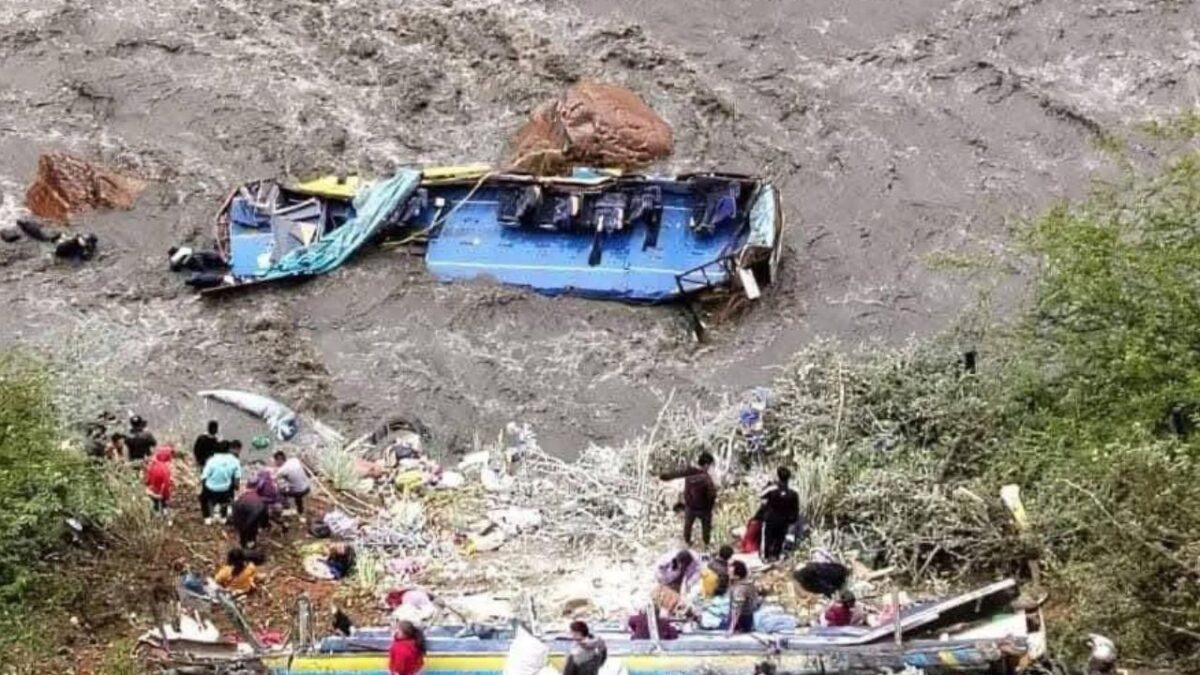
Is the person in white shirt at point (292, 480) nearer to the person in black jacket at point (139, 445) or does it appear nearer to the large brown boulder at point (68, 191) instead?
the person in black jacket at point (139, 445)

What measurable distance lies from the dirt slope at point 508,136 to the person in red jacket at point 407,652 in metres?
8.48

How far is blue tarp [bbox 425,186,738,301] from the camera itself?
2362 centimetres

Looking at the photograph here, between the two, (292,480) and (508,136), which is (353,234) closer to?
(508,136)

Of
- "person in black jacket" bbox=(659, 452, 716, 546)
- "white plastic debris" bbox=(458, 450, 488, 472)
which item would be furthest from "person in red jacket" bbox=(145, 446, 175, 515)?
"person in black jacket" bbox=(659, 452, 716, 546)

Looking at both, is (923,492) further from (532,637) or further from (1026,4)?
(1026,4)

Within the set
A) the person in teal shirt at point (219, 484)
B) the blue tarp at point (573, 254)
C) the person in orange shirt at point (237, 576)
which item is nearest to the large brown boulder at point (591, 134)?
the blue tarp at point (573, 254)

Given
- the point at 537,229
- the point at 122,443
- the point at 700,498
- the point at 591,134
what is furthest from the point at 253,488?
the point at 591,134

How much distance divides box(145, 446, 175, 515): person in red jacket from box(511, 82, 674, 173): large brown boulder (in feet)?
30.4

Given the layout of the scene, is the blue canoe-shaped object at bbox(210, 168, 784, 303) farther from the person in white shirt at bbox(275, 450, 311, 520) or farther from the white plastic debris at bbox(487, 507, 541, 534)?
the person in white shirt at bbox(275, 450, 311, 520)

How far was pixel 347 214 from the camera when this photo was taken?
25.0 meters

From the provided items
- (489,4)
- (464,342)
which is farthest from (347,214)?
(489,4)

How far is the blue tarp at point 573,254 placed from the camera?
23.6 metres

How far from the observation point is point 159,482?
712 inches

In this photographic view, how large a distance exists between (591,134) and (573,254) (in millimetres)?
2898
